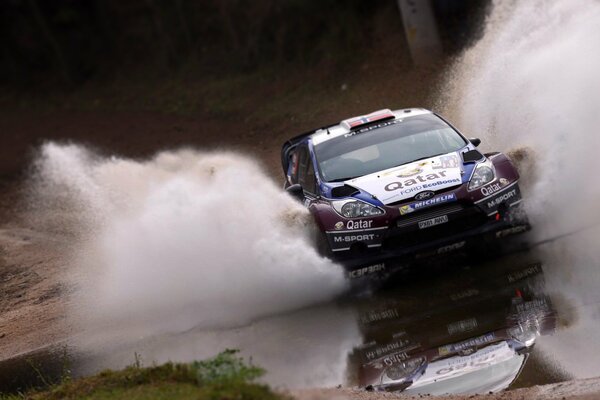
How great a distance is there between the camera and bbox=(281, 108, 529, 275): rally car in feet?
32.3

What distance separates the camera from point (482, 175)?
10.2 m

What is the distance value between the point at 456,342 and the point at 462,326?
16.6 inches

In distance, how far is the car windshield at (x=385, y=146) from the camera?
35.9ft

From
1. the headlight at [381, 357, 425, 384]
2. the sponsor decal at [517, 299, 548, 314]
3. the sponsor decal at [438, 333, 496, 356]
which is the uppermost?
the sponsor decal at [517, 299, 548, 314]

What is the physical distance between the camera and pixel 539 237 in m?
10.7

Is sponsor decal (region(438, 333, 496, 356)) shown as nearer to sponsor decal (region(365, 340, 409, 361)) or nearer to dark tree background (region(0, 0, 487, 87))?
sponsor decal (region(365, 340, 409, 361))

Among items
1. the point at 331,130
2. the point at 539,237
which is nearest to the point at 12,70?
the point at 331,130

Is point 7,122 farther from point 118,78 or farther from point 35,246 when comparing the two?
A: point 35,246

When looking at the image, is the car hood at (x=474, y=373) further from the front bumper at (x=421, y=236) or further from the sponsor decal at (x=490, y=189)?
the sponsor decal at (x=490, y=189)

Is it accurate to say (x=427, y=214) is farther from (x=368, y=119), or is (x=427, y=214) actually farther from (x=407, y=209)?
(x=368, y=119)

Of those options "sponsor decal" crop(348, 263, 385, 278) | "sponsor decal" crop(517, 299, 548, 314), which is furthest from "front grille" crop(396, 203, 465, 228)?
"sponsor decal" crop(517, 299, 548, 314)

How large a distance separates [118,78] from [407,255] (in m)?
20.7

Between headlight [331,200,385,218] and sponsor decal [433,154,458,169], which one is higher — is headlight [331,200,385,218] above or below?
below

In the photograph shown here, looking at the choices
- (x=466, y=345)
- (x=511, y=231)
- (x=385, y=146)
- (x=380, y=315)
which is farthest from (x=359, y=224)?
(x=466, y=345)
